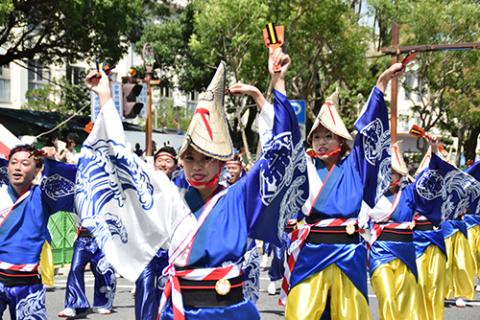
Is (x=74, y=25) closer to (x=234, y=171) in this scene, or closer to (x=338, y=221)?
(x=234, y=171)

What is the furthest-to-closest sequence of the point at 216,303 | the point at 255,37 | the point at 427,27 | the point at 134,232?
the point at 427,27 → the point at 255,37 → the point at 134,232 → the point at 216,303

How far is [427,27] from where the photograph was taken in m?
25.7

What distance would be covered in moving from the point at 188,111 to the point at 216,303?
3794cm

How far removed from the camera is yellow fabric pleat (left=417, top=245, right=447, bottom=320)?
7762mm

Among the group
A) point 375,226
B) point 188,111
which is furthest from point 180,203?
point 188,111

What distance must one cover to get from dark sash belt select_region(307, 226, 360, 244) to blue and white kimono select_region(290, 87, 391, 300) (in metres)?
0.04

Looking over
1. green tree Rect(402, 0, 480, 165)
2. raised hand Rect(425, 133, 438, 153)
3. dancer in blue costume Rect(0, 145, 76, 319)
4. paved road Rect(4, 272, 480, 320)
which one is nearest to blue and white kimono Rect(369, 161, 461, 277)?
raised hand Rect(425, 133, 438, 153)

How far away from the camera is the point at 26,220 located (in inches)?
226

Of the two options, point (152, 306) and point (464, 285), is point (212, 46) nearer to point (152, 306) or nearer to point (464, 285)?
point (464, 285)

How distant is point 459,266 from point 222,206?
666cm

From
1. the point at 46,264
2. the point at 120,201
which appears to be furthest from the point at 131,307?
the point at 120,201

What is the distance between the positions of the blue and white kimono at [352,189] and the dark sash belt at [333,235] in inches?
1.4

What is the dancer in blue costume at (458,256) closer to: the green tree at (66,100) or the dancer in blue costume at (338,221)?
the dancer in blue costume at (338,221)

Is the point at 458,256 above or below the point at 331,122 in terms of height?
below
